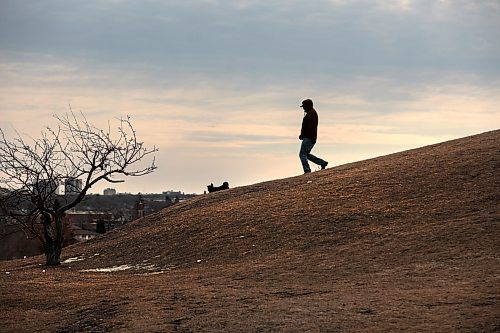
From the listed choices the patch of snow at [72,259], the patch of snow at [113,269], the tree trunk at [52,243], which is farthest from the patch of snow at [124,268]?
the patch of snow at [72,259]

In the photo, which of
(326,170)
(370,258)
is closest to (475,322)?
(370,258)

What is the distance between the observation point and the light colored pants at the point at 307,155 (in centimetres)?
2261

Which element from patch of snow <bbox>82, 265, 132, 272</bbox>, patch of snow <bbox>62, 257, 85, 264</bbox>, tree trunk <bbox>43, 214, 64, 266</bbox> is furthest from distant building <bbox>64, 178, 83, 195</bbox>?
patch of snow <bbox>82, 265, 132, 272</bbox>

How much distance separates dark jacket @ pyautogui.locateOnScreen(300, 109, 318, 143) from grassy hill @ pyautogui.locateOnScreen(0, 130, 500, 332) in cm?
125

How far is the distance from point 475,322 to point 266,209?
1111 centimetres

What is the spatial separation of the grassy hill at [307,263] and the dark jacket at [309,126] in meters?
1.25

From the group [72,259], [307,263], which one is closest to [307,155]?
[72,259]

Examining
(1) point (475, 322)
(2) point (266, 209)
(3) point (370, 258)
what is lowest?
(1) point (475, 322)

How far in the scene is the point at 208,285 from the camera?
12.0m

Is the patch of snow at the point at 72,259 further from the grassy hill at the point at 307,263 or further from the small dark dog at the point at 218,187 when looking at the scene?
the small dark dog at the point at 218,187

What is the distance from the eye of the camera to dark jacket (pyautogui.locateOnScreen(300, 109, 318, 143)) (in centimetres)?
2244

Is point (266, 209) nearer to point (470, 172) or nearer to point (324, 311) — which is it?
point (470, 172)

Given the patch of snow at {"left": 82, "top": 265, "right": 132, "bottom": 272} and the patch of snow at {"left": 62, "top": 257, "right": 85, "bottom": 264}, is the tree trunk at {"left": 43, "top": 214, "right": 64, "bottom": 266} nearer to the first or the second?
the patch of snow at {"left": 62, "top": 257, "right": 85, "bottom": 264}

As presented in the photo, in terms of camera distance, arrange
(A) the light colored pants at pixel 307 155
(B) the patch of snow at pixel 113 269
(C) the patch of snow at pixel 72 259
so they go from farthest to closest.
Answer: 1. (A) the light colored pants at pixel 307 155
2. (C) the patch of snow at pixel 72 259
3. (B) the patch of snow at pixel 113 269
